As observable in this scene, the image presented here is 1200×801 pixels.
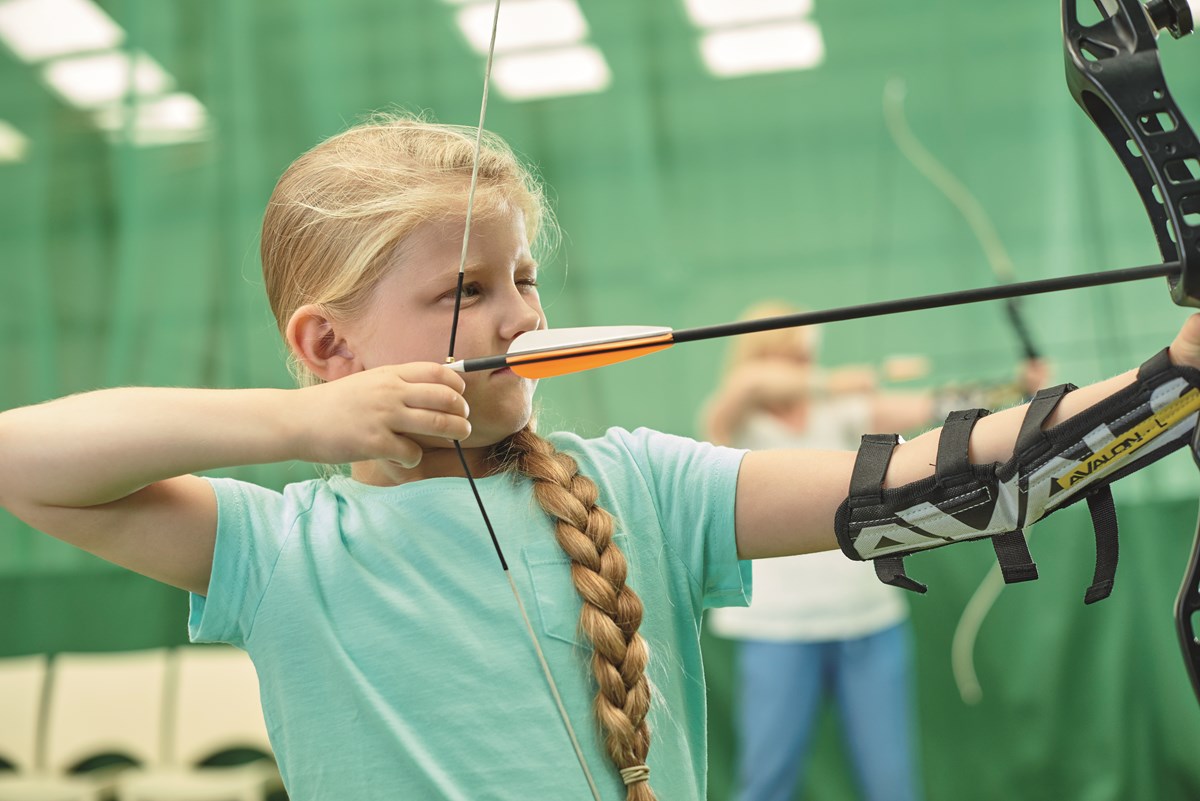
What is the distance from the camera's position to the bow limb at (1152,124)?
0.72 meters

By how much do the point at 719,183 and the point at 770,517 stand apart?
204cm

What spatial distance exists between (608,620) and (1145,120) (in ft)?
1.68

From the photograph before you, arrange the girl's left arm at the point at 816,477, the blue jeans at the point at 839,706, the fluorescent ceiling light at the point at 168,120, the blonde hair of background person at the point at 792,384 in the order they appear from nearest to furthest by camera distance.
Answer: the girl's left arm at the point at 816,477 → the blue jeans at the point at 839,706 → the blonde hair of background person at the point at 792,384 → the fluorescent ceiling light at the point at 168,120

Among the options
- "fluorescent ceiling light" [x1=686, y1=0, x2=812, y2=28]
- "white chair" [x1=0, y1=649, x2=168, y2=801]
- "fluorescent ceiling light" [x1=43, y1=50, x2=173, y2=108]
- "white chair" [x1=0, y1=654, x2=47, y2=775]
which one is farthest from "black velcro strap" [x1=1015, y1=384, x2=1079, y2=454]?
"fluorescent ceiling light" [x1=43, y1=50, x2=173, y2=108]

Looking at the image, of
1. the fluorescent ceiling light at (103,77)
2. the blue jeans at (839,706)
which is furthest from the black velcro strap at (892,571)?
the fluorescent ceiling light at (103,77)

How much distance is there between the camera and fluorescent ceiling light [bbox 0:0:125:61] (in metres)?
3.07

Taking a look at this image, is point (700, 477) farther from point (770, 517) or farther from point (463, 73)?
point (463, 73)

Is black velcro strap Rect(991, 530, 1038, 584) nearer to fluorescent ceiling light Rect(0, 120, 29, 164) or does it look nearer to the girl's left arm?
the girl's left arm

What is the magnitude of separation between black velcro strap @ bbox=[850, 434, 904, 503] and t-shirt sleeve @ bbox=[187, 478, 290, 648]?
0.45 metres

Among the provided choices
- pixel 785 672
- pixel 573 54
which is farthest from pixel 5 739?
pixel 573 54

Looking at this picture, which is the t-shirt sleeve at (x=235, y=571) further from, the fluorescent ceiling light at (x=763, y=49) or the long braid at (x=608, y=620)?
the fluorescent ceiling light at (x=763, y=49)

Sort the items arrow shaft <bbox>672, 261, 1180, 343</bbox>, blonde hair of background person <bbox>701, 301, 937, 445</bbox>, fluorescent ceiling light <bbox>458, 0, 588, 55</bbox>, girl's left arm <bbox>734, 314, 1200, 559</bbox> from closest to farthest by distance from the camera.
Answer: arrow shaft <bbox>672, 261, 1180, 343</bbox>
girl's left arm <bbox>734, 314, 1200, 559</bbox>
blonde hair of background person <bbox>701, 301, 937, 445</bbox>
fluorescent ceiling light <bbox>458, 0, 588, 55</bbox>

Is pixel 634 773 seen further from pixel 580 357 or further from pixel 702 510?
pixel 580 357

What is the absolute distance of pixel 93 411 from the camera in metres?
0.85
